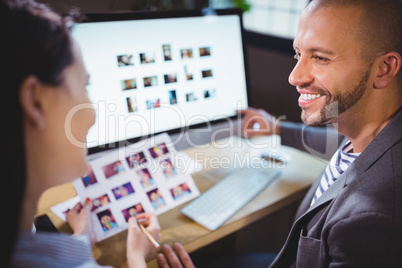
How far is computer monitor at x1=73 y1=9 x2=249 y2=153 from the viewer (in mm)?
882

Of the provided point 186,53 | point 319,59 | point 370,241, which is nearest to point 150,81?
point 186,53

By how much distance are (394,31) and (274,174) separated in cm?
61

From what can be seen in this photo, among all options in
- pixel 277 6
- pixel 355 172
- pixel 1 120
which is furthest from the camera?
pixel 277 6

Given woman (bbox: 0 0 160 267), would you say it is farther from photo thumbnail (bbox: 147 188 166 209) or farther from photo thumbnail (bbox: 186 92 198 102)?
photo thumbnail (bbox: 186 92 198 102)

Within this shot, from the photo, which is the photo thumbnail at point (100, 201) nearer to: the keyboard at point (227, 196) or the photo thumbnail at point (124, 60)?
the keyboard at point (227, 196)

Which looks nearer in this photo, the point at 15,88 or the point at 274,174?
the point at 15,88

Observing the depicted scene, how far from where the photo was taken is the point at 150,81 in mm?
961

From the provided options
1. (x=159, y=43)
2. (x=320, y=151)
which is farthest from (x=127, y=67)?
(x=320, y=151)

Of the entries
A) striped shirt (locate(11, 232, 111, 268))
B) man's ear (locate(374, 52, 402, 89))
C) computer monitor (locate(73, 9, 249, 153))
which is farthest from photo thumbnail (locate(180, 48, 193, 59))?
striped shirt (locate(11, 232, 111, 268))

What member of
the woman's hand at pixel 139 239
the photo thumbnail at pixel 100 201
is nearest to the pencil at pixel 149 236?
the woman's hand at pixel 139 239

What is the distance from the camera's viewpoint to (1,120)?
434 mm

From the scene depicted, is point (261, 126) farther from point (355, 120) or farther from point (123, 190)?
point (123, 190)

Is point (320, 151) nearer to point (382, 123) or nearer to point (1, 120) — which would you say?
point (382, 123)

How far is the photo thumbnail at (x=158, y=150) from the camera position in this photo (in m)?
0.98
